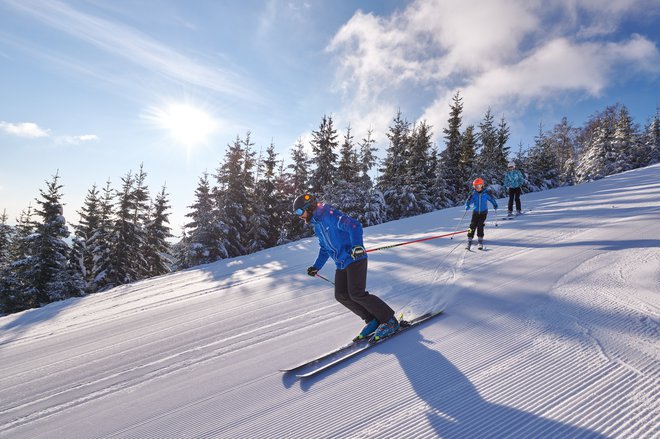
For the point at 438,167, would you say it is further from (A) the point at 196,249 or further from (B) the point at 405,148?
(A) the point at 196,249

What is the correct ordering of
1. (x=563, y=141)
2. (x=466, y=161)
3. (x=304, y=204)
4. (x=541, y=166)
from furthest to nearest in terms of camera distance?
(x=563, y=141) → (x=541, y=166) → (x=466, y=161) → (x=304, y=204)

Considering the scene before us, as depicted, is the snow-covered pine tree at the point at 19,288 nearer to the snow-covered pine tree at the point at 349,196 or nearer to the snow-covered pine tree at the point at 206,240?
the snow-covered pine tree at the point at 206,240

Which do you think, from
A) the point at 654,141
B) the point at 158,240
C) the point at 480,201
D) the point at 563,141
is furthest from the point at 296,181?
the point at 563,141

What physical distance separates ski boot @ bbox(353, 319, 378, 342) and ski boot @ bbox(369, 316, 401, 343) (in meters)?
0.06

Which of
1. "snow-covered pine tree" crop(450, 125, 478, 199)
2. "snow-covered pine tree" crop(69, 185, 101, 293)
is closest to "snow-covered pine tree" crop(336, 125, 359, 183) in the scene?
"snow-covered pine tree" crop(450, 125, 478, 199)

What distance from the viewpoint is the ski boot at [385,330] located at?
3.99 m

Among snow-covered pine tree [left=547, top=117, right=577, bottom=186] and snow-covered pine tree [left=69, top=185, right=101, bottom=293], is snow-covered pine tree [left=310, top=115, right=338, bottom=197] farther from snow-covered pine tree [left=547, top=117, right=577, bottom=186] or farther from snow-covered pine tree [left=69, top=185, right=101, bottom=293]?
snow-covered pine tree [left=547, top=117, right=577, bottom=186]

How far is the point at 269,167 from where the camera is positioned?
30422 mm

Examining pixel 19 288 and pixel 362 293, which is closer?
pixel 362 293

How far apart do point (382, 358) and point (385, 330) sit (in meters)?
0.51

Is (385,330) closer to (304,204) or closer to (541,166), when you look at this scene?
(304,204)

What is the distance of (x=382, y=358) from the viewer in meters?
3.61

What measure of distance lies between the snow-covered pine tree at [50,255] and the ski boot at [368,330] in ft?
81.5

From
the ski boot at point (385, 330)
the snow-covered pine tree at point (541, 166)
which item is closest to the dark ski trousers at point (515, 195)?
the ski boot at point (385, 330)
